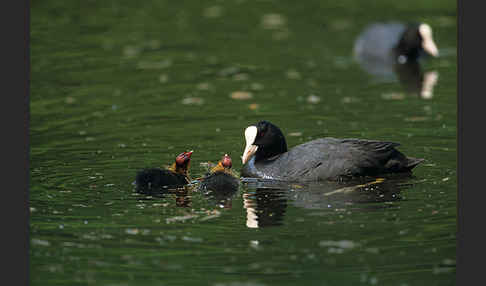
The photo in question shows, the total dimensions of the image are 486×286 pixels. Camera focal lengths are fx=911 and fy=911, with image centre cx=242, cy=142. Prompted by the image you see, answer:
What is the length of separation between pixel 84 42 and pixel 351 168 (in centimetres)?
1002

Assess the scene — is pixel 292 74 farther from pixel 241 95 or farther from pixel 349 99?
pixel 349 99

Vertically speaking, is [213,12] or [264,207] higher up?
[213,12]

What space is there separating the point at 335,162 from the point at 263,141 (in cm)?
96

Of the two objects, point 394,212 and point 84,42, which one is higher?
point 84,42

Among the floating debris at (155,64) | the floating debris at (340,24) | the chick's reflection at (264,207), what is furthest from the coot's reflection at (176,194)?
the floating debris at (340,24)

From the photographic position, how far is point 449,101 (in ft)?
46.1

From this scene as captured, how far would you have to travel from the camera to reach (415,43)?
1780cm

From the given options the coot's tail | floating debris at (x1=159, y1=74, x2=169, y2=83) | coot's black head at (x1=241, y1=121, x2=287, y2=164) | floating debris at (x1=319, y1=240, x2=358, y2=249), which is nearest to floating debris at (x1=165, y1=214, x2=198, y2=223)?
floating debris at (x1=319, y1=240, x2=358, y2=249)

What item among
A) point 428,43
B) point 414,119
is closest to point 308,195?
point 414,119

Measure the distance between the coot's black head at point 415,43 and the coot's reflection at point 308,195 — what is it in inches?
306

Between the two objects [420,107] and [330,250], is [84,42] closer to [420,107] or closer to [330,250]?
[420,107]

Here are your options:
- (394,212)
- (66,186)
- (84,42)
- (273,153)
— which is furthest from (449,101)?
(84,42)

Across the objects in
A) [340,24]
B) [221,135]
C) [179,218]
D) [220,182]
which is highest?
[340,24]

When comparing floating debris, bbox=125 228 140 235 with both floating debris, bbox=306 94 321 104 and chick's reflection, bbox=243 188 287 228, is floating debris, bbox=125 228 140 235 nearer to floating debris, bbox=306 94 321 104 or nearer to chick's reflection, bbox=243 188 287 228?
chick's reflection, bbox=243 188 287 228
